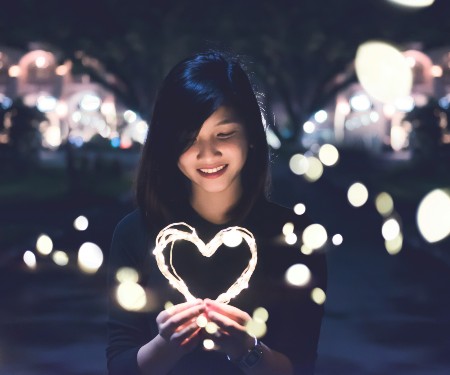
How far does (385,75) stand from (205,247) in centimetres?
7552

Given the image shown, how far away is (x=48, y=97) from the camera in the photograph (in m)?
88.9

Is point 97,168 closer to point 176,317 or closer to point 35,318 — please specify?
point 35,318

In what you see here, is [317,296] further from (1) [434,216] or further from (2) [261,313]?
(1) [434,216]

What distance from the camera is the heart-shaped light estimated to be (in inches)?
90.7

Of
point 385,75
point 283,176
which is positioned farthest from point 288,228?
point 385,75

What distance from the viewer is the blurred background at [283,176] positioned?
880 centimetres

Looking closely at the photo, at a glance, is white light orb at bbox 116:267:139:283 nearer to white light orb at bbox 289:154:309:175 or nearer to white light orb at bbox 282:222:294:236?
white light orb at bbox 282:222:294:236

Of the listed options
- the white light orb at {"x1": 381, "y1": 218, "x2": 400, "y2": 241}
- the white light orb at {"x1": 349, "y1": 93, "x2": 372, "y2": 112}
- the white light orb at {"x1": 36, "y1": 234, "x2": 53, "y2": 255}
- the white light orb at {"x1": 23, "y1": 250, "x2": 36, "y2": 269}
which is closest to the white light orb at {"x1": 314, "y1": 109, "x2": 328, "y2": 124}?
the white light orb at {"x1": 349, "y1": 93, "x2": 372, "y2": 112}

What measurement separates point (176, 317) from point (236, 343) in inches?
6.6

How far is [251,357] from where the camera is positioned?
234 centimetres

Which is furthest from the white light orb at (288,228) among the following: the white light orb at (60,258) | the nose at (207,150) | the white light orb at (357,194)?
the white light orb at (357,194)

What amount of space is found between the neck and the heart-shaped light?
12cm

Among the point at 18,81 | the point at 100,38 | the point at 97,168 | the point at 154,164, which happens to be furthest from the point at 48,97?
the point at 154,164

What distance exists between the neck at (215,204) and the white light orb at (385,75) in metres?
52.4
